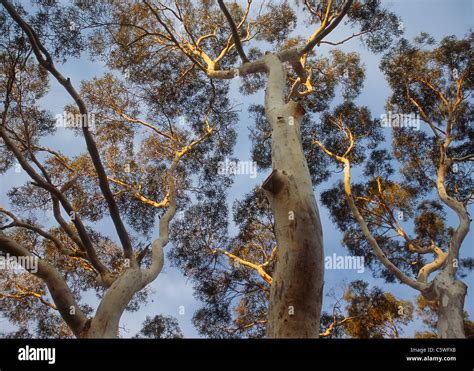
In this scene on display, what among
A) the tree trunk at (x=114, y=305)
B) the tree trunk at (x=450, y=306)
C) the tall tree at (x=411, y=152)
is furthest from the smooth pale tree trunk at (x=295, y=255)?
the tall tree at (x=411, y=152)

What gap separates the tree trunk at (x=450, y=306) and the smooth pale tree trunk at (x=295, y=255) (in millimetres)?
3568

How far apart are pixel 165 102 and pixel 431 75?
596 centimetres

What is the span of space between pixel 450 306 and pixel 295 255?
396cm

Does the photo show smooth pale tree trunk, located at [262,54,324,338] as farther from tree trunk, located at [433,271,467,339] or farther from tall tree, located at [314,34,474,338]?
tall tree, located at [314,34,474,338]

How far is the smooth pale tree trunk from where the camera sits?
2.39 meters

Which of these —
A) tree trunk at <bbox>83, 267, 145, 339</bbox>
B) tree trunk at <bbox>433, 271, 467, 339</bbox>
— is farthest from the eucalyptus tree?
tree trunk at <bbox>433, 271, 467, 339</bbox>

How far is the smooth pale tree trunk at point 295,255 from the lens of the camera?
7.86ft

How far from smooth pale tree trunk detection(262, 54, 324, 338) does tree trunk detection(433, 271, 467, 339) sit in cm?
357

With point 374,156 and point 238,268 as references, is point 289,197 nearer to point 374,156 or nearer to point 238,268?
point 238,268

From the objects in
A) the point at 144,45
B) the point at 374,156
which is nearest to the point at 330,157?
the point at 374,156

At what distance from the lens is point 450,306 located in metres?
5.42

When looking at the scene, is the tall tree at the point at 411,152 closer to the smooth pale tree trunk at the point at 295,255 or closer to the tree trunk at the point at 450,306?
the tree trunk at the point at 450,306

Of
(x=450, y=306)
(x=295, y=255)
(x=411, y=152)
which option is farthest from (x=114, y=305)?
(x=411, y=152)

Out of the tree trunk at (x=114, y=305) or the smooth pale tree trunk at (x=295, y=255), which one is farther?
the tree trunk at (x=114, y=305)
